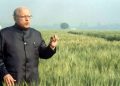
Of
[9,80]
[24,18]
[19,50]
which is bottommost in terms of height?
[9,80]

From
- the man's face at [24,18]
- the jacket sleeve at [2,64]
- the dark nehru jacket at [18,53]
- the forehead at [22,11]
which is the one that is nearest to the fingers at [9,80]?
the jacket sleeve at [2,64]

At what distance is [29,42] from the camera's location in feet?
15.1

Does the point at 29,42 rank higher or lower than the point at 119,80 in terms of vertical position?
higher

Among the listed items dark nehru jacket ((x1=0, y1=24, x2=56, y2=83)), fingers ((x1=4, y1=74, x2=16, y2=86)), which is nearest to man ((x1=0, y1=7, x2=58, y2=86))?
dark nehru jacket ((x1=0, y1=24, x2=56, y2=83))

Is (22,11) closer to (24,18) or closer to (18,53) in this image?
(24,18)

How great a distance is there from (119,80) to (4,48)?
4.22ft

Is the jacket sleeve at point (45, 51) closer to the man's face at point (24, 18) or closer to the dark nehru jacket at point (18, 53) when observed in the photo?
the dark nehru jacket at point (18, 53)

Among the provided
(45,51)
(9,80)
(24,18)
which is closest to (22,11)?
(24,18)

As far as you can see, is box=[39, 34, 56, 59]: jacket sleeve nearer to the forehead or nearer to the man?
the man

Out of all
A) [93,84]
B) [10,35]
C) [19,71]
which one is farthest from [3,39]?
[93,84]

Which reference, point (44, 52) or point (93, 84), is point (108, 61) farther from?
point (93, 84)

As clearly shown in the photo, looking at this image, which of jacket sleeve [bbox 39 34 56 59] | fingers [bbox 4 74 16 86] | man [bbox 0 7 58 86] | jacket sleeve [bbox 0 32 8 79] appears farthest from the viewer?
jacket sleeve [bbox 39 34 56 59]

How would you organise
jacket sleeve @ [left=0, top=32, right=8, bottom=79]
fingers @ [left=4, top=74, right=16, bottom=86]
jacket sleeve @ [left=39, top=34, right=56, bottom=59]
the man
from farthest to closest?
1. jacket sleeve @ [left=39, top=34, right=56, bottom=59]
2. the man
3. jacket sleeve @ [left=0, top=32, right=8, bottom=79]
4. fingers @ [left=4, top=74, right=16, bottom=86]

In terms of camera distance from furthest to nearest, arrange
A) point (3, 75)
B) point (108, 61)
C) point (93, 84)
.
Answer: point (108, 61) → point (3, 75) → point (93, 84)
